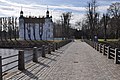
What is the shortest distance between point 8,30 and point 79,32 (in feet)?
147

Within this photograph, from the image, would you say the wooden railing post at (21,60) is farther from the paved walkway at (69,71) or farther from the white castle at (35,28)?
the white castle at (35,28)

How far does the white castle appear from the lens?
100688 mm

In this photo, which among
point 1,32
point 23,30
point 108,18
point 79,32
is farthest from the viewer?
point 79,32

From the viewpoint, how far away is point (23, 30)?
101 meters

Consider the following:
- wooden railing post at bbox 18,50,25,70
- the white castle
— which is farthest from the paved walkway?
the white castle

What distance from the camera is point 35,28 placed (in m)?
104

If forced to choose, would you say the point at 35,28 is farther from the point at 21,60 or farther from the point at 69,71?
the point at 69,71

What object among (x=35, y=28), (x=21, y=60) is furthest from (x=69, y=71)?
(x=35, y=28)

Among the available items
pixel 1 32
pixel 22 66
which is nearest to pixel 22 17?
pixel 1 32

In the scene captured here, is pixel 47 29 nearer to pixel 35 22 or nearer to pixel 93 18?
pixel 35 22

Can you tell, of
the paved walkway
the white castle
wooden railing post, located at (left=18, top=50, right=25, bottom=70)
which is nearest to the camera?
the paved walkway

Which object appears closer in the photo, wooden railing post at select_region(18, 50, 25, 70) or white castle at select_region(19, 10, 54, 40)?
wooden railing post at select_region(18, 50, 25, 70)

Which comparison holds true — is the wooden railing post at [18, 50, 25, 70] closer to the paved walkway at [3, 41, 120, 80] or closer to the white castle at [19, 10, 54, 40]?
the paved walkway at [3, 41, 120, 80]

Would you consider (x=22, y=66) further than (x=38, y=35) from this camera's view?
No
